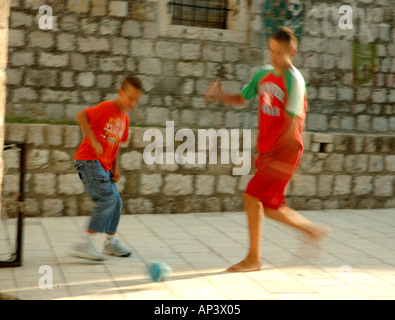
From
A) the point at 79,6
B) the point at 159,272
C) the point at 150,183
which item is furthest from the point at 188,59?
the point at 159,272

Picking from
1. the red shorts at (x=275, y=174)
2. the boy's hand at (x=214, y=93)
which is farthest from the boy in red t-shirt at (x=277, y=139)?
the boy's hand at (x=214, y=93)

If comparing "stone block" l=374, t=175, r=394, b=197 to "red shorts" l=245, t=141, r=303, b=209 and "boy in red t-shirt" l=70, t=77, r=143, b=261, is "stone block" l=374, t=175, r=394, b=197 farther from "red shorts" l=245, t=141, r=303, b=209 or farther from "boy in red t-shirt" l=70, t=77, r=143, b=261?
"boy in red t-shirt" l=70, t=77, r=143, b=261

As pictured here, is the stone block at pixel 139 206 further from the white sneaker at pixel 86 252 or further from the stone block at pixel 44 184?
the white sneaker at pixel 86 252

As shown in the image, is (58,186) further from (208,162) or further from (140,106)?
(140,106)

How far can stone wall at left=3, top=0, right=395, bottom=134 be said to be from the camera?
27.8 feet

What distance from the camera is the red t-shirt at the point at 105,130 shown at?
16.0 ft

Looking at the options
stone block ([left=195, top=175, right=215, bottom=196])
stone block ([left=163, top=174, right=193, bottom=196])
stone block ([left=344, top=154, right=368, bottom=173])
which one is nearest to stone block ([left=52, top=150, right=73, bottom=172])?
stone block ([left=163, top=174, right=193, bottom=196])

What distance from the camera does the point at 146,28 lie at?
8969mm

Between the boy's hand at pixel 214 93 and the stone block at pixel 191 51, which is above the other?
the stone block at pixel 191 51

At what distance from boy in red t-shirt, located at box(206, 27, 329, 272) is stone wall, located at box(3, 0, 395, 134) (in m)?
4.45

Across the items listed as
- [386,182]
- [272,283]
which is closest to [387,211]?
[386,182]

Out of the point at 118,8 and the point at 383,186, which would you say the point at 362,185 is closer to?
the point at 383,186

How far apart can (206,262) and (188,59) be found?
4789 millimetres

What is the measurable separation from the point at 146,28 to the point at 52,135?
110 inches
